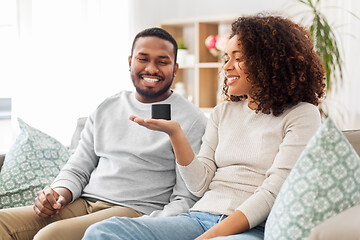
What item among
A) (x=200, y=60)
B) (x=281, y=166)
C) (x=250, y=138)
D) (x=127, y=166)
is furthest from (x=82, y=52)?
(x=281, y=166)

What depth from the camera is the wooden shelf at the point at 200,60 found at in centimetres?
397

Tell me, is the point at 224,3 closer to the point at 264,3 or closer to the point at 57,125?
the point at 264,3

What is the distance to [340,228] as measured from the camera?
38.8 inches

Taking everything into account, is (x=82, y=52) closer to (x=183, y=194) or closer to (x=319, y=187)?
(x=183, y=194)

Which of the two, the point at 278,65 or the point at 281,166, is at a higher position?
the point at 278,65

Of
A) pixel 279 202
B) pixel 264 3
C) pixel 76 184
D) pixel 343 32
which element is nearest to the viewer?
pixel 279 202

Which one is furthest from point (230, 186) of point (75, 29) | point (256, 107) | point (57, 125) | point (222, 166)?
point (75, 29)

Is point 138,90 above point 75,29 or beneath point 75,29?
beneath

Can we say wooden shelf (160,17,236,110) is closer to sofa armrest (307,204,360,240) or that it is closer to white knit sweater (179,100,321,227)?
white knit sweater (179,100,321,227)

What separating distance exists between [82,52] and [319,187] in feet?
8.29

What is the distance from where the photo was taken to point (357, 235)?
0.96 metres

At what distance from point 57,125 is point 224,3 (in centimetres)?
192

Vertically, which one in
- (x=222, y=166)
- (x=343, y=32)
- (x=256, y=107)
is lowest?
(x=222, y=166)

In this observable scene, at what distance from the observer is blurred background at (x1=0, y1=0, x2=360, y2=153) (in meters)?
2.93
